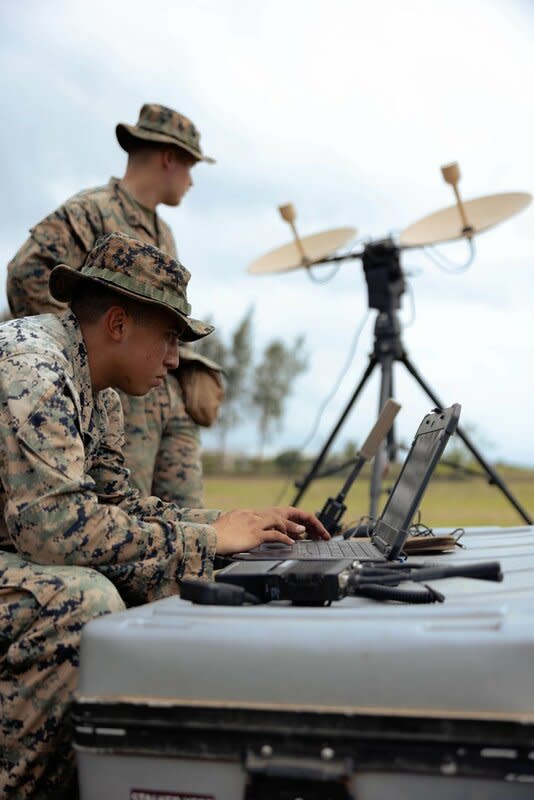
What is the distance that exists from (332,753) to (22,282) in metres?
2.66

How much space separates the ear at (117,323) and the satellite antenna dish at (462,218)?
3.01m

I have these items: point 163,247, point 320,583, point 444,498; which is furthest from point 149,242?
point 444,498

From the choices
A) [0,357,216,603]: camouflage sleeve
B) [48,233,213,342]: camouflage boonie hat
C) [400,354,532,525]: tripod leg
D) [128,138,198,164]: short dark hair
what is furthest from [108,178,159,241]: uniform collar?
[0,357,216,603]: camouflage sleeve

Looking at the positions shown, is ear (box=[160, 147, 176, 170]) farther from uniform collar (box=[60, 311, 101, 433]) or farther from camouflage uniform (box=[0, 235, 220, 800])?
camouflage uniform (box=[0, 235, 220, 800])

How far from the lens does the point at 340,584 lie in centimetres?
133

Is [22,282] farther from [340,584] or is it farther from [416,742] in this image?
[416,742]

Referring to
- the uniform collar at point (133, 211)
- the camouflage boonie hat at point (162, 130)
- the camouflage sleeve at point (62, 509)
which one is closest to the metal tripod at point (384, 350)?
the camouflage boonie hat at point (162, 130)

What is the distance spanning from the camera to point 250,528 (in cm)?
189

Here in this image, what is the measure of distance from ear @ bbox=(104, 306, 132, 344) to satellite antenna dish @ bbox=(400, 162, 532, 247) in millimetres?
3008

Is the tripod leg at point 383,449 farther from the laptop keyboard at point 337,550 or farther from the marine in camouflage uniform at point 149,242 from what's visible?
the laptop keyboard at point 337,550

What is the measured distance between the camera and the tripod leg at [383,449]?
432 centimetres

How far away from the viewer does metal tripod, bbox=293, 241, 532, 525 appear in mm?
4375

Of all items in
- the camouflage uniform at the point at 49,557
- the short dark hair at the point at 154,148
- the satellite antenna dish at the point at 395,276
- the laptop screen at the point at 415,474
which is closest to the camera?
the camouflage uniform at the point at 49,557

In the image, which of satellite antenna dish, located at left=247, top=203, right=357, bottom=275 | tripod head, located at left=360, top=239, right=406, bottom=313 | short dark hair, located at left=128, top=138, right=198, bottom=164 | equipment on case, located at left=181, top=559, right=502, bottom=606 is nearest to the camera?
equipment on case, located at left=181, top=559, right=502, bottom=606
